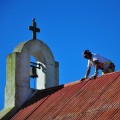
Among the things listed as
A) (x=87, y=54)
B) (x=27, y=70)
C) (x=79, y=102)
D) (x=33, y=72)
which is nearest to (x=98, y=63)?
(x=87, y=54)

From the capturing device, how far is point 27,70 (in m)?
17.7

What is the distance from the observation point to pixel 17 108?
1680cm

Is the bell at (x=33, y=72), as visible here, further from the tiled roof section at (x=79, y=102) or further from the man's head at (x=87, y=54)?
the man's head at (x=87, y=54)

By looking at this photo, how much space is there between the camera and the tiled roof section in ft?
42.2

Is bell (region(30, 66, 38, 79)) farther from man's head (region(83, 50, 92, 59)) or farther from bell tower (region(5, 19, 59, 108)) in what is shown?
man's head (region(83, 50, 92, 59))

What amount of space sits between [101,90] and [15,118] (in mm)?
3263

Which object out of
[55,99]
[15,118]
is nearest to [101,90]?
[55,99]

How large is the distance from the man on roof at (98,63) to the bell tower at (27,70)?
2680 millimetres


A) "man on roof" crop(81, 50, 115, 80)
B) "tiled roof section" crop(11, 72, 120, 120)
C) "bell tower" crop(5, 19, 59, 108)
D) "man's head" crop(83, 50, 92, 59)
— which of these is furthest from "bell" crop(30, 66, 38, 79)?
"man's head" crop(83, 50, 92, 59)

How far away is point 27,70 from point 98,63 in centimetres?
317

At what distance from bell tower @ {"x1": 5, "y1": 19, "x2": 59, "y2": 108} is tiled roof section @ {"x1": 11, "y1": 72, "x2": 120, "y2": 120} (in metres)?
0.56

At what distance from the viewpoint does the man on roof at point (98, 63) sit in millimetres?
15289

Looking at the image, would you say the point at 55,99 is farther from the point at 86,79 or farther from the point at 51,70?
the point at 51,70

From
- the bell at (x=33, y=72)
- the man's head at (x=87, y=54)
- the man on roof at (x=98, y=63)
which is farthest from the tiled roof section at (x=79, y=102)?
the bell at (x=33, y=72)
